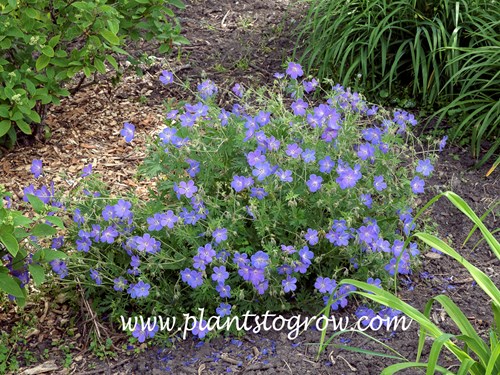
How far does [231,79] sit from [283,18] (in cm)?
77

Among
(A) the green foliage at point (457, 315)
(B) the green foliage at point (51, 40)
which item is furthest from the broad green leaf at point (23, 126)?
(A) the green foliage at point (457, 315)

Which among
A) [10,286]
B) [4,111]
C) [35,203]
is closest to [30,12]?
[4,111]

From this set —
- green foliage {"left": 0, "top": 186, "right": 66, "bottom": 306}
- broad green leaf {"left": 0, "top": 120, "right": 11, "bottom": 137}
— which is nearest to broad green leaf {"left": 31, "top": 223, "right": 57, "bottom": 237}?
green foliage {"left": 0, "top": 186, "right": 66, "bottom": 306}

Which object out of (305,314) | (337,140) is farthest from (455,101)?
(305,314)

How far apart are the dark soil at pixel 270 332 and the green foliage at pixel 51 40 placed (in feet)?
1.44

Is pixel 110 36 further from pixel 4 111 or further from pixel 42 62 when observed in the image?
pixel 4 111

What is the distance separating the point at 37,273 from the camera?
2.70 metres

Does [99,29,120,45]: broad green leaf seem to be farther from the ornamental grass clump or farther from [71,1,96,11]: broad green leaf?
the ornamental grass clump

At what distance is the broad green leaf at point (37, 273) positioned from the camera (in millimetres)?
2666

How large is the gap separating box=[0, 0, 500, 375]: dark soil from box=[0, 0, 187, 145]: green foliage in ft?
1.44

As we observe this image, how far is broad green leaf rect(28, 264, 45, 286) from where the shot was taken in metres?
2.67

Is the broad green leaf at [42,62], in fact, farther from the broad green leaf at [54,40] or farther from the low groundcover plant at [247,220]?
the low groundcover plant at [247,220]

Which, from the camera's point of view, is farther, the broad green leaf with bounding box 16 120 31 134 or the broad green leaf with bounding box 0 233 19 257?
the broad green leaf with bounding box 16 120 31 134

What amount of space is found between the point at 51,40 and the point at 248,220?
4.69ft
